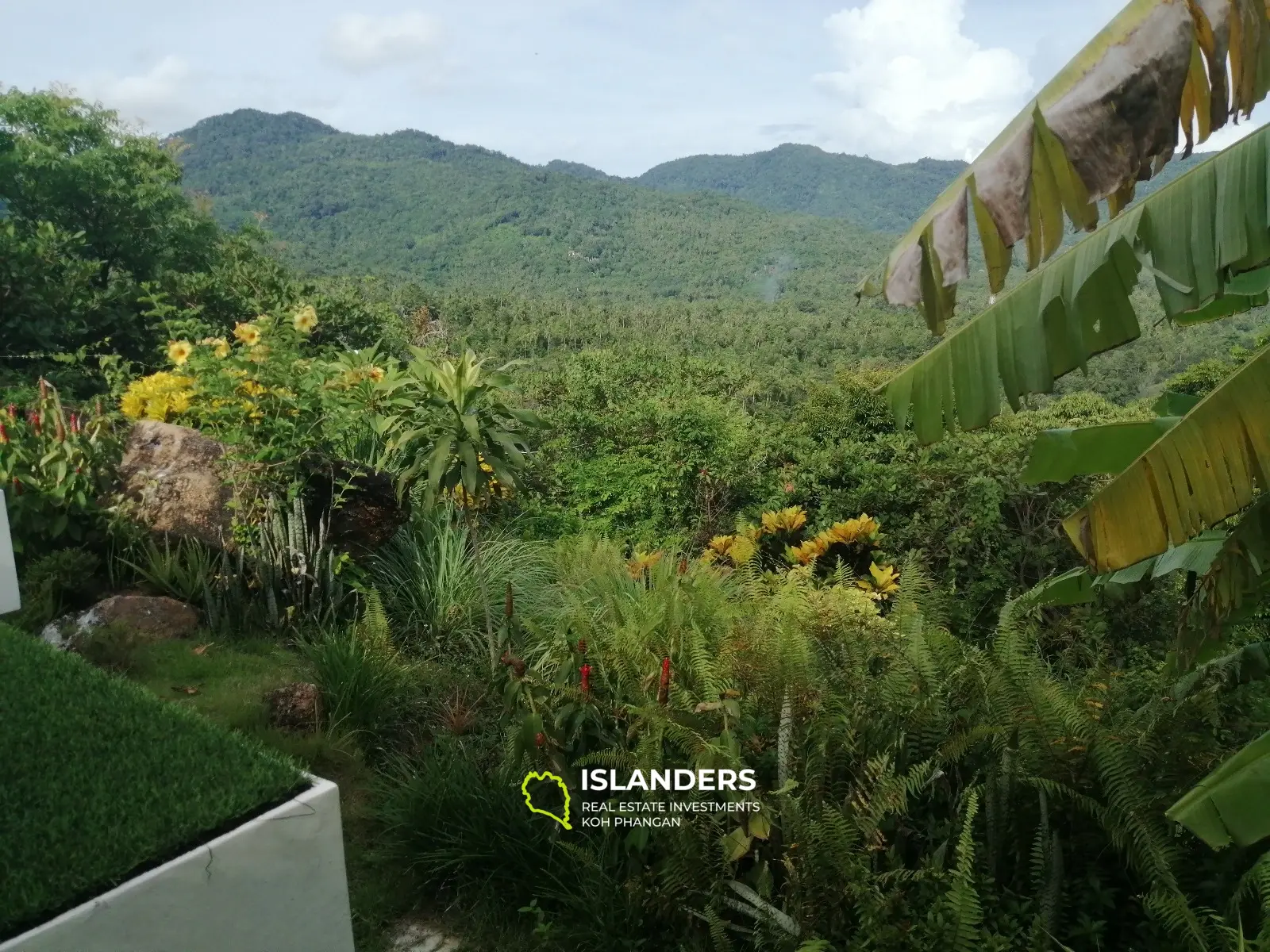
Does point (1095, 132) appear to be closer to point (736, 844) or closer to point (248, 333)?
point (736, 844)

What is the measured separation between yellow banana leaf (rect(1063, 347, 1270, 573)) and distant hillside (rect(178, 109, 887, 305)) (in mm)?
44949

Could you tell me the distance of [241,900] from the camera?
236 cm

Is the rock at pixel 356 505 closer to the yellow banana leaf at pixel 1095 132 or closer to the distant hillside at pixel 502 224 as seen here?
the yellow banana leaf at pixel 1095 132

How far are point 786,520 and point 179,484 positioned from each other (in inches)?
157

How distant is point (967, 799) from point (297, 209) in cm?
5725

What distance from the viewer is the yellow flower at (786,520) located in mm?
6605

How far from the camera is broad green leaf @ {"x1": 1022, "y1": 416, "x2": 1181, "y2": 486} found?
8.59 feet

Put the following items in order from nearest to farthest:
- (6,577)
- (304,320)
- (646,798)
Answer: (646,798) < (6,577) < (304,320)

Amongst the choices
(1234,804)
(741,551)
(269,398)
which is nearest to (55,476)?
(269,398)

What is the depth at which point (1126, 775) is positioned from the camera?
2.56m

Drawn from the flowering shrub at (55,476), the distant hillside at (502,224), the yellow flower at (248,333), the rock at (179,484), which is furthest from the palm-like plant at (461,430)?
the distant hillside at (502,224)

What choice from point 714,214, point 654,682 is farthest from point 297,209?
point 654,682

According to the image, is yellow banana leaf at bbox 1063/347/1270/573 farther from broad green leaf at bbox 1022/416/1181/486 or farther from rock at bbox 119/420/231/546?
rock at bbox 119/420/231/546

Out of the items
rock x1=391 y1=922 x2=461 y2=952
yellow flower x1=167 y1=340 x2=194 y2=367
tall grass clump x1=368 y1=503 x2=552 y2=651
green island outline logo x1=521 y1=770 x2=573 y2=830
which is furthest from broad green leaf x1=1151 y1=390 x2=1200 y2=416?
yellow flower x1=167 y1=340 x2=194 y2=367
